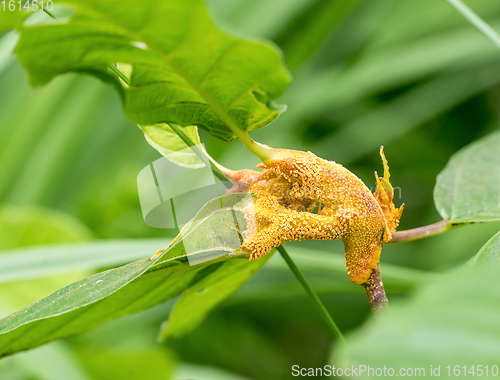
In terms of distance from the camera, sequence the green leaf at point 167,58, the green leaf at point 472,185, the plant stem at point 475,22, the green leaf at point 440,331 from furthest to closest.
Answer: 1. the plant stem at point 475,22
2. the green leaf at point 472,185
3. the green leaf at point 167,58
4. the green leaf at point 440,331

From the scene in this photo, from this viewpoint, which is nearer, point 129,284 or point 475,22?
point 129,284

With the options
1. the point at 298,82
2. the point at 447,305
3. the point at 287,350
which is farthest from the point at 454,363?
the point at 298,82

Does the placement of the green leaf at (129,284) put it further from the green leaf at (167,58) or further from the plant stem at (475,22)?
the plant stem at (475,22)

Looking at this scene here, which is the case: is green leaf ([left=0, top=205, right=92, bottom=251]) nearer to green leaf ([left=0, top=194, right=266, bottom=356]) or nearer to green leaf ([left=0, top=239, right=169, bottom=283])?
green leaf ([left=0, top=239, right=169, bottom=283])

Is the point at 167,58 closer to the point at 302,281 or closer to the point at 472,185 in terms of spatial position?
the point at 302,281

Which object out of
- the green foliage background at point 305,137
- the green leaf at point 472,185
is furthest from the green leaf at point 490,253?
the green foliage background at point 305,137

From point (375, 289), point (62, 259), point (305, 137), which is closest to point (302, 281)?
point (375, 289)

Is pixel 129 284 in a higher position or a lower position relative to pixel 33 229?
higher
